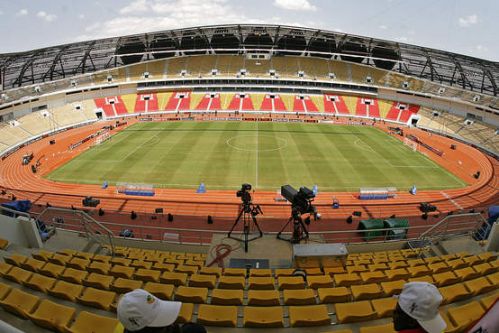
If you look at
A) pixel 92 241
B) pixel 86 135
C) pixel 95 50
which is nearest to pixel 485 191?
pixel 92 241

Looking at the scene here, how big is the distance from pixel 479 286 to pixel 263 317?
16.7 ft

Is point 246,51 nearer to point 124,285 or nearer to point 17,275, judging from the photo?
point 124,285

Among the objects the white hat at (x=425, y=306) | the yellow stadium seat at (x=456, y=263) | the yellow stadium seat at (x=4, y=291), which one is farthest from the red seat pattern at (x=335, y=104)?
the white hat at (x=425, y=306)

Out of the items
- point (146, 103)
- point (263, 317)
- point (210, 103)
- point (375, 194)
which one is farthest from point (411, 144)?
point (146, 103)

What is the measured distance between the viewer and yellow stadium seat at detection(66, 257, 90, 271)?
29.4ft

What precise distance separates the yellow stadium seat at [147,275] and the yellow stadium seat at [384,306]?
525 centimetres

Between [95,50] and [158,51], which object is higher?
[158,51]

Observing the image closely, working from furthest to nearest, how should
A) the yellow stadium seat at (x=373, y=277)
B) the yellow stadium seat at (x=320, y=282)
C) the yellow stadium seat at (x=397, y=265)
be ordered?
1. the yellow stadium seat at (x=397, y=265)
2. the yellow stadium seat at (x=373, y=277)
3. the yellow stadium seat at (x=320, y=282)

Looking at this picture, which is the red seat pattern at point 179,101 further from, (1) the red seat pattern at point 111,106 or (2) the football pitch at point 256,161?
(2) the football pitch at point 256,161

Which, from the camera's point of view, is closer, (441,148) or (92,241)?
(92,241)

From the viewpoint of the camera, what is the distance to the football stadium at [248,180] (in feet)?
24.1

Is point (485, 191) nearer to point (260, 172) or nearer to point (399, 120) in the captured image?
point (260, 172)

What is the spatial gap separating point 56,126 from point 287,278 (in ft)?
182

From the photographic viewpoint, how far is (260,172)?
3306 cm
